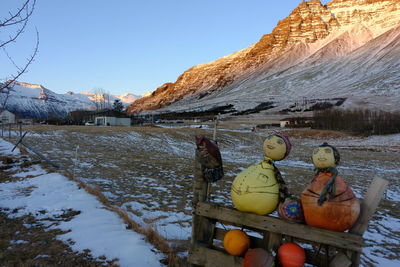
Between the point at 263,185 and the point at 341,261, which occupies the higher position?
the point at 263,185

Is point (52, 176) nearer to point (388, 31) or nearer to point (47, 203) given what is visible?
point (47, 203)

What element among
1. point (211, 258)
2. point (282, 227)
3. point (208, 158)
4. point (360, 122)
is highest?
point (360, 122)

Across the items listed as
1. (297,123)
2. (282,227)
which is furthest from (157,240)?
(297,123)

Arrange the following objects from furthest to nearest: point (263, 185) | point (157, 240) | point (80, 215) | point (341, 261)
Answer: point (80, 215) → point (157, 240) → point (263, 185) → point (341, 261)

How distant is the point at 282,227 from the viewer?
269 centimetres

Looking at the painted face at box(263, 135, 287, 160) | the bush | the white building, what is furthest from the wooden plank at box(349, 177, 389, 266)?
the white building

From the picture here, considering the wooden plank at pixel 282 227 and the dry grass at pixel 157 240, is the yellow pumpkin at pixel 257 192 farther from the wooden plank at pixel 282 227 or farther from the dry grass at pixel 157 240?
the dry grass at pixel 157 240

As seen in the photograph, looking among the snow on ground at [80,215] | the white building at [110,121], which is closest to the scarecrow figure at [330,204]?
the snow on ground at [80,215]

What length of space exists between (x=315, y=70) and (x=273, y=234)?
489 ft

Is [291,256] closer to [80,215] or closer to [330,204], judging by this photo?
[330,204]

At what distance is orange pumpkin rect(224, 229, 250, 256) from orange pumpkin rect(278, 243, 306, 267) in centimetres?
42

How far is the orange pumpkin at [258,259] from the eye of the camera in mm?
2551

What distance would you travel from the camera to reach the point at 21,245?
4254 mm

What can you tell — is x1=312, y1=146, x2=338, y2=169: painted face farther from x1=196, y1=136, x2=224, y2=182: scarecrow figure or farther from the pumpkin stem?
x1=196, y1=136, x2=224, y2=182: scarecrow figure
